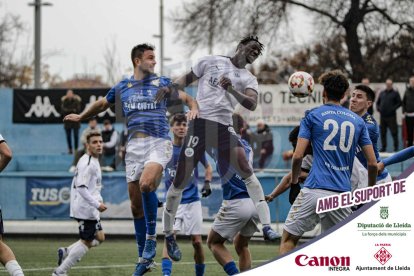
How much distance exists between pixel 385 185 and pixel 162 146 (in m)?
3.36

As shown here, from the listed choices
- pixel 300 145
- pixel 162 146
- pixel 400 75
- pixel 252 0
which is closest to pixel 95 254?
pixel 162 146

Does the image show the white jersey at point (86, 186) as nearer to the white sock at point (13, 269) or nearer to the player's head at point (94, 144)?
the player's head at point (94, 144)

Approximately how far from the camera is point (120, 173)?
83.0ft

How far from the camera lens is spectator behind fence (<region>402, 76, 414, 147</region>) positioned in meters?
25.1

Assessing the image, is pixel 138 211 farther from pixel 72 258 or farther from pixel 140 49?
pixel 140 49

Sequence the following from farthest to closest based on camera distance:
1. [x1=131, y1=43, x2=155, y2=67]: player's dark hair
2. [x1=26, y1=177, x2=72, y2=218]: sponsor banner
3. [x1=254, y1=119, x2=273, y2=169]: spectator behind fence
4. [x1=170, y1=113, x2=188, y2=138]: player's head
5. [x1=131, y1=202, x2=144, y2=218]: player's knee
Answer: [x1=254, y1=119, x2=273, y2=169]: spectator behind fence → [x1=26, y1=177, x2=72, y2=218]: sponsor banner → [x1=170, y1=113, x2=188, y2=138]: player's head → [x1=131, y1=202, x2=144, y2=218]: player's knee → [x1=131, y1=43, x2=155, y2=67]: player's dark hair

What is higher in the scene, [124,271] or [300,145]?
[300,145]

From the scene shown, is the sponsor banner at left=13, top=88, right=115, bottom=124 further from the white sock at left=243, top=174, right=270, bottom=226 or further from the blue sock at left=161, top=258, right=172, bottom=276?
the white sock at left=243, top=174, right=270, bottom=226

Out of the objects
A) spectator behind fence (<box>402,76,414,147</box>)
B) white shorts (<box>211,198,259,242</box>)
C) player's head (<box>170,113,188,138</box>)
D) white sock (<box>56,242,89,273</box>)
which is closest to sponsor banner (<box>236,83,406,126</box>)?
A: spectator behind fence (<box>402,76,414,147</box>)

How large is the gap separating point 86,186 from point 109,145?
13.0 m

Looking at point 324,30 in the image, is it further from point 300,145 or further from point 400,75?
point 300,145

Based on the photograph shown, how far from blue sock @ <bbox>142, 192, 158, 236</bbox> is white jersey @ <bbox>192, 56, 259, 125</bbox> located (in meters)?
1.19

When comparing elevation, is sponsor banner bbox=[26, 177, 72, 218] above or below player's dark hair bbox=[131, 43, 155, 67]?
below

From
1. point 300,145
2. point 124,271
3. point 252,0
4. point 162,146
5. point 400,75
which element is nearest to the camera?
point 300,145
